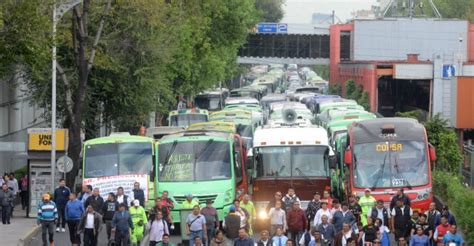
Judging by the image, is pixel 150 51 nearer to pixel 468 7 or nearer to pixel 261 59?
pixel 261 59

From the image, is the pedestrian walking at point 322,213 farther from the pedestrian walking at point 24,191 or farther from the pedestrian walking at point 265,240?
the pedestrian walking at point 24,191

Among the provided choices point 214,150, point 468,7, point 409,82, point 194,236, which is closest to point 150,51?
point 214,150

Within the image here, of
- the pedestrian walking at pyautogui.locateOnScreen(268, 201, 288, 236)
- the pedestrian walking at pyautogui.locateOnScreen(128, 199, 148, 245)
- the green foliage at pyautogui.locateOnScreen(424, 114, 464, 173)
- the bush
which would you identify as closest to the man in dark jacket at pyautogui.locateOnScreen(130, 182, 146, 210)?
the pedestrian walking at pyautogui.locateOnScreen(128, 199, 148, 245)

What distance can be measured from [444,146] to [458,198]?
1251cm

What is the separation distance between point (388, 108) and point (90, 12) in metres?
48.5

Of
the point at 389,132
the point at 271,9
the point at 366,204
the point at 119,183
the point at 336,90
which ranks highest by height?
the point at 271,9

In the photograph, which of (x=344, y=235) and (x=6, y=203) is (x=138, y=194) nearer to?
(x=6, y=203)

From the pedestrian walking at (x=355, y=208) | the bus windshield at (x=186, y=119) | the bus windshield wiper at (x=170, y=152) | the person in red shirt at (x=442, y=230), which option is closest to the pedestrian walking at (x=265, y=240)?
the person in red shirt at (x=442, y=230)

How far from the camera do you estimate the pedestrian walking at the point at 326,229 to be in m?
26.2

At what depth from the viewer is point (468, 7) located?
163625mm

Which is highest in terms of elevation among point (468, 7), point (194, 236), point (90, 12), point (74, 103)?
point (468, 7)

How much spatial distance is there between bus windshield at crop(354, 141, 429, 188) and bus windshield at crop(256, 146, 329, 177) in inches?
51.1

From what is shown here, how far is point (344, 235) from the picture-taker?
2522 centimetres

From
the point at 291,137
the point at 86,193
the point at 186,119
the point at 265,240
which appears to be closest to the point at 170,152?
the point at 86,193
